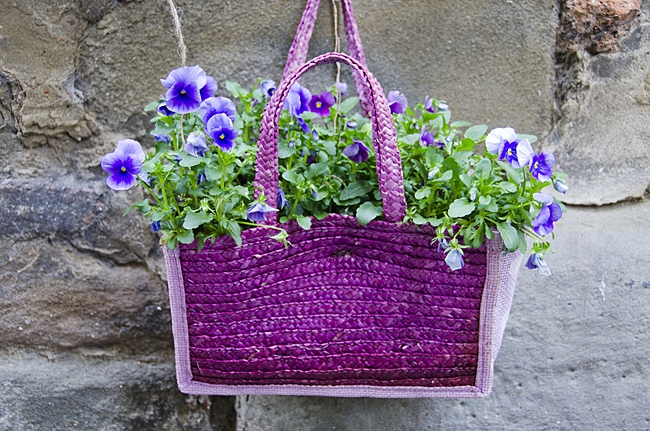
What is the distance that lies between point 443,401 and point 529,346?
0.22m

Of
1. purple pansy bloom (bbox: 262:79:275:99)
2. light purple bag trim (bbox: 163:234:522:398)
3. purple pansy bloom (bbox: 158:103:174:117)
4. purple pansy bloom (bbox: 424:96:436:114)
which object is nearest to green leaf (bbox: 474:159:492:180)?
light purple bag trim (bbox: 163:234:522:398)

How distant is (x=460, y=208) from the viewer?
0.90m

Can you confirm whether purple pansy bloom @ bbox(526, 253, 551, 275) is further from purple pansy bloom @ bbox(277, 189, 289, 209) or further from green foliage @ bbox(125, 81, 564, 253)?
purple pansy bloom @ bbox(277, 189, 289, 209)

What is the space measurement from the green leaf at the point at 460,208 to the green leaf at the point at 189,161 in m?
0.41

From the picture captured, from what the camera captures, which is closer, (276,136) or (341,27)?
(276,136)

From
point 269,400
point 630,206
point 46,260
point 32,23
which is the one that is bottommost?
point 269,400

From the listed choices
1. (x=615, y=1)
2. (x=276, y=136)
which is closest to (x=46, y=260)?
(x=276, y=136)

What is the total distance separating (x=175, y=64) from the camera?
1.22 metres

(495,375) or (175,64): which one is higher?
(175,64)

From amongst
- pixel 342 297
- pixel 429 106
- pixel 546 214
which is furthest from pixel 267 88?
pixel 546 214

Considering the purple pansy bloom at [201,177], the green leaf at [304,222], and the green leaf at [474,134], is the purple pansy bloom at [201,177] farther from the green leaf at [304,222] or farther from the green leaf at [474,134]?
the green leaf at [474,134]

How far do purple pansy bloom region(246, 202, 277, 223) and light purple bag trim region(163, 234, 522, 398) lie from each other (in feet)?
0.53

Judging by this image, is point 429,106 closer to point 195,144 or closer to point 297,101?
point 297,101

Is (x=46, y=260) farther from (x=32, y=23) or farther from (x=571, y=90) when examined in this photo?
(x=571, y=90)
